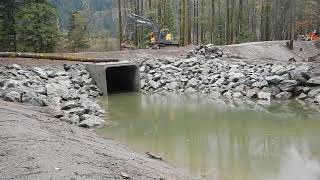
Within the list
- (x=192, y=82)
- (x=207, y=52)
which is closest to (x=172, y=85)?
(x=192, y=82)

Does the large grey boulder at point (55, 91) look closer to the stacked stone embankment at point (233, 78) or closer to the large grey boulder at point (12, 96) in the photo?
the large grey boulder at point (12, 96)

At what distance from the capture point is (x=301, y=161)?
8352 mm

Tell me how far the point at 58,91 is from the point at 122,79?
6562 mm

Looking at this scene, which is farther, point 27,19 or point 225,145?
point 27,19

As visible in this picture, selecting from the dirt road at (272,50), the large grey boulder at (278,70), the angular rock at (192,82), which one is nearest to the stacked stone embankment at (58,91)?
the angular rock at (192,82)

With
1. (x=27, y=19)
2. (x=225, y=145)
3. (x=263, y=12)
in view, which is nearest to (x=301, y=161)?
(x=225, y=145)

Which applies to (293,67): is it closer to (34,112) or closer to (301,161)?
(301,161)

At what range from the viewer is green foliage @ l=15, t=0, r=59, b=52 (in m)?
23.2

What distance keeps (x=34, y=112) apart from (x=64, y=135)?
264cm

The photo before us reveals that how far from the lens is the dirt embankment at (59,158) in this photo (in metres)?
5.27

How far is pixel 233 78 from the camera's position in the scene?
59.0ft

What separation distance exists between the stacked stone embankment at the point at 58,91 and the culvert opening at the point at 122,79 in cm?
194

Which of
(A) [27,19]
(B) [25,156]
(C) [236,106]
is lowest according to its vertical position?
(C) [236,106]

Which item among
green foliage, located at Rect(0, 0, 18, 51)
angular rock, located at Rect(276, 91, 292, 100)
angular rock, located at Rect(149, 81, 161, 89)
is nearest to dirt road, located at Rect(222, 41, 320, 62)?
angular rock, located at Rect(149, 81, 161, 89)
